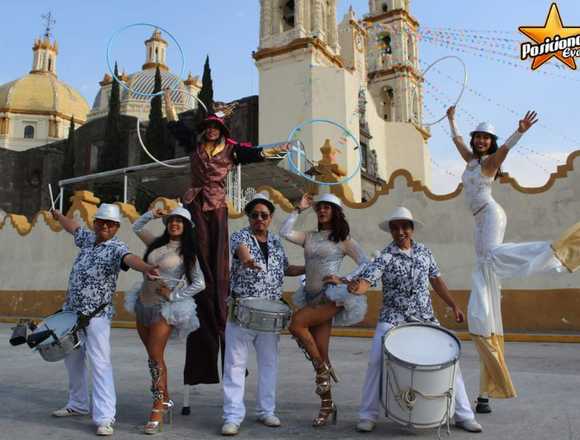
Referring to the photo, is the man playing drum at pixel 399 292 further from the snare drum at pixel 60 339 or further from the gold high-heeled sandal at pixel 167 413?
the snare drum at pixel 60 339

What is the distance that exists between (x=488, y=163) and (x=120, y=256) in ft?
10.2

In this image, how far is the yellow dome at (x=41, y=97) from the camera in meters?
63.7

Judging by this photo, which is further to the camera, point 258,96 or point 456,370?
point 258,96

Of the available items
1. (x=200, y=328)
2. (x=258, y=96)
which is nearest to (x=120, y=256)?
(x=200, y=328)

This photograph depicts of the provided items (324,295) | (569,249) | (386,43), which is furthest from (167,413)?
(386,43)

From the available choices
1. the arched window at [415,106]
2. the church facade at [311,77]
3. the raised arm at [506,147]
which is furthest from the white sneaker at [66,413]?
the arched window at [415,106]

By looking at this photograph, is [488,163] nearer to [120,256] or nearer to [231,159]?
[231,159]

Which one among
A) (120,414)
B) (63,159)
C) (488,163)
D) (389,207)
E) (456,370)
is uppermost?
(63,159)

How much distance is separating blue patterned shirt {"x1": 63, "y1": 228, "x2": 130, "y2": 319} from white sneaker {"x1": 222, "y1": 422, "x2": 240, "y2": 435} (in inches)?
51.0

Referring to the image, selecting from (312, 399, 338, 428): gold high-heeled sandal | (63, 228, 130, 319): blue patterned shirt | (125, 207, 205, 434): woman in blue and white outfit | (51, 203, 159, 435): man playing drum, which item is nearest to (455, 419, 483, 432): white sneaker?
(312, 399, 338, 428): gold high-heeled sandal

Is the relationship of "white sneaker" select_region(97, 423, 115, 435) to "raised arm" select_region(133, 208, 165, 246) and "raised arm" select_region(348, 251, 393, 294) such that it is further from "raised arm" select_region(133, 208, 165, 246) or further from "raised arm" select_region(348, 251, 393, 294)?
"raised arm" select_region(348, 251, 393, 294)

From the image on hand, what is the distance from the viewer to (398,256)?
430cm

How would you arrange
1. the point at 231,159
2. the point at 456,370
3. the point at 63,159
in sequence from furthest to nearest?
the point at 63,159, the point at 231,159, the point at 456,370

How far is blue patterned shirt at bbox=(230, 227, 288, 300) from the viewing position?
444 cm
